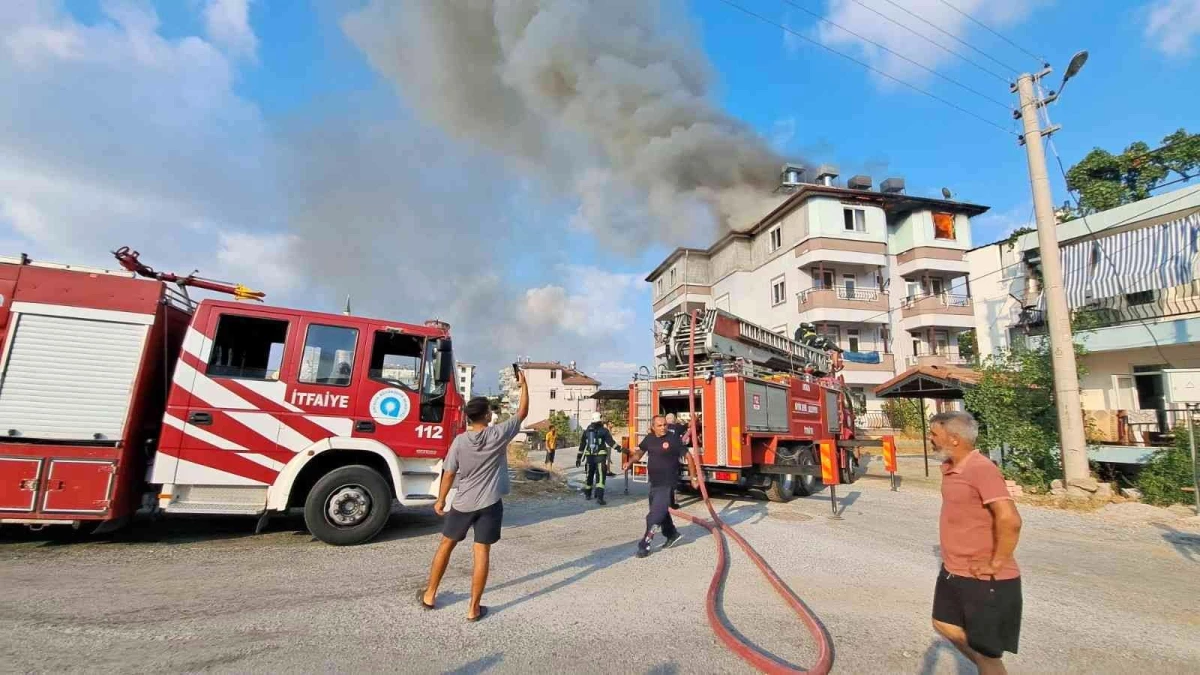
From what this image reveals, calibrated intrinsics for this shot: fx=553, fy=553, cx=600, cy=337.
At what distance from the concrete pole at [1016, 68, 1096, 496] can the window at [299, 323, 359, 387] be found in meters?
12.7

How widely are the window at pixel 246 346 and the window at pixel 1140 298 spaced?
1850 cm

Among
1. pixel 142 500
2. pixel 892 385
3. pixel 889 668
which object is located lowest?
pixel 889 668

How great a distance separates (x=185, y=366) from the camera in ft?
18.0

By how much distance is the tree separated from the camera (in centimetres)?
1756

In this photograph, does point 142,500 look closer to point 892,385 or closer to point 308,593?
point 308,593

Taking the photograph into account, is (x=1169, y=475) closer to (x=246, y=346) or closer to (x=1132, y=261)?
(x=1132, y=261)

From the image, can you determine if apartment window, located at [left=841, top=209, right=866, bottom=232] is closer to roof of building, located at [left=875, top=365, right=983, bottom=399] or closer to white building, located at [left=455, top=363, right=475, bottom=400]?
roof of building, located at [left=875, top=365, right=983, bottom=399]

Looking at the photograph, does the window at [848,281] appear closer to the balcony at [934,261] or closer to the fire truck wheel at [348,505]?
the balcony at [934,261]

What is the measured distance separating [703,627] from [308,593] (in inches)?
121

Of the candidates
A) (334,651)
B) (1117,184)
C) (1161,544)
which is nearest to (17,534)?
(334,651)

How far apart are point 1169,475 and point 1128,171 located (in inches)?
551

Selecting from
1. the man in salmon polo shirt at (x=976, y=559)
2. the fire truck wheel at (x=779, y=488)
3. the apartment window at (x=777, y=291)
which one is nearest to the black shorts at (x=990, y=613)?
the man in salmon polo shirt at (x=976, y=559)

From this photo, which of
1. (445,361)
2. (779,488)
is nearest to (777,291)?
(779,488)

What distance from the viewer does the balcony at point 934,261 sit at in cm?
2798
